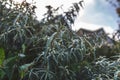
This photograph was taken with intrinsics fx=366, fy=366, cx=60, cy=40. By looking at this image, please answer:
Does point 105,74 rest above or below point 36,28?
below

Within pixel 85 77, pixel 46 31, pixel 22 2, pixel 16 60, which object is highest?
pixel 22 2

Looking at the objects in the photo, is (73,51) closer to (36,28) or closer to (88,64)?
(88,64)

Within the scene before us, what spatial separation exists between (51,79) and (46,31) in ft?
2.45

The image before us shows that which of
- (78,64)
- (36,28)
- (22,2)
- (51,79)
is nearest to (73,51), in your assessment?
(78,64)

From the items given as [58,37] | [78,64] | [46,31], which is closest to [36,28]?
[46,31]

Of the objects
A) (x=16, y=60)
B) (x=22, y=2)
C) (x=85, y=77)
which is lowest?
(x=85, y=77)

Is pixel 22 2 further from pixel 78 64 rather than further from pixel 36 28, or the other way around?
pixel 78 64

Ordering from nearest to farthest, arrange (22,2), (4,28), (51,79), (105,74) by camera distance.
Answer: (51,79) < (105,74) < (4,28) < (22,2)

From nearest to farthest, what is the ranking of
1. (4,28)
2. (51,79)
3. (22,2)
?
(51,79), (4,28), (22,2)

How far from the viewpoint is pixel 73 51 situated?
3.53 metres

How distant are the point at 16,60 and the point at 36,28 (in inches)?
28.2

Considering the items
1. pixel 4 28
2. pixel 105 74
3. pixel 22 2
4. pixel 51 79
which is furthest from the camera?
pixel 22 2

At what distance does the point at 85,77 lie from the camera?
3.64 m

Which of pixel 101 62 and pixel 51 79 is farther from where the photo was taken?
pixel 101 62
